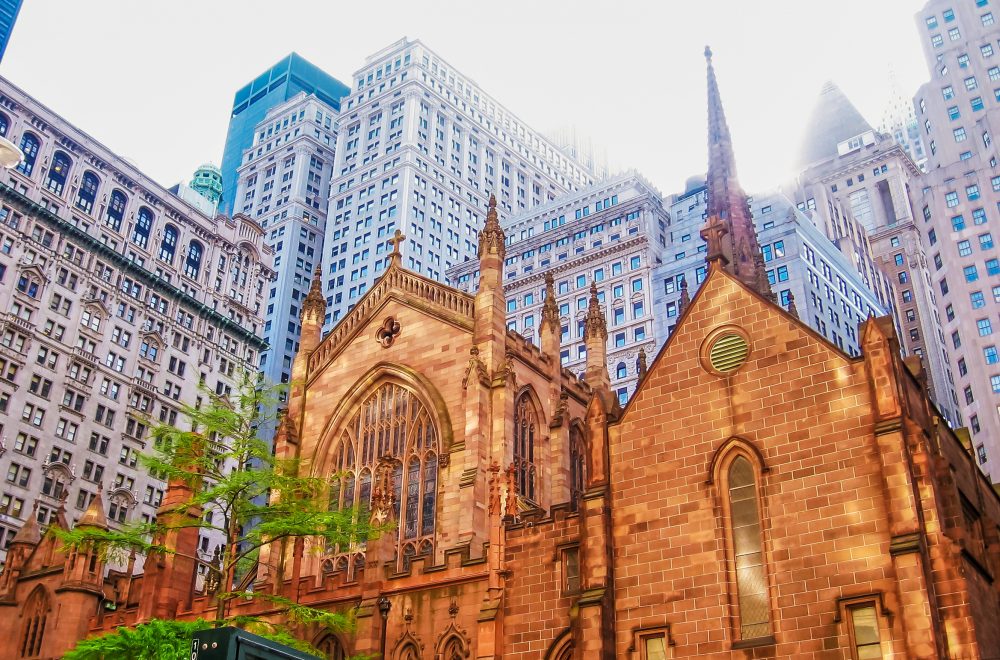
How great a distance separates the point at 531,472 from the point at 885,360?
19314mm

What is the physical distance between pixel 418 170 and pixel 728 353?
4494 inches

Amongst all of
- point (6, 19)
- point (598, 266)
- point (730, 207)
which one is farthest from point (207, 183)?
point (730, 207)

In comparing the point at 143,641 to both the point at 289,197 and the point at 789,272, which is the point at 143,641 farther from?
the point at 289,197

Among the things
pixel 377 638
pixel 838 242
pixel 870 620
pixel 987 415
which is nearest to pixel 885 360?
pixel 870 620

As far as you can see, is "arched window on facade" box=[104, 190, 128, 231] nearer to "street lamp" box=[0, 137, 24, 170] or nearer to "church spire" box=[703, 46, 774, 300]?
"church spire" box=[703, 46, 774, 300]

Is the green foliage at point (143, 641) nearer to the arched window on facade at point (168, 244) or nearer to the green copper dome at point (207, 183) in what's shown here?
the arched window on facade at point (168, 244)

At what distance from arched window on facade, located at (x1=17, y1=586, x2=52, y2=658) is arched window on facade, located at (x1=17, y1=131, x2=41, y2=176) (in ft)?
188

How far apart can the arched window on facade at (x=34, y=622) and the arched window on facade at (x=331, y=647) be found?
49.9 ft

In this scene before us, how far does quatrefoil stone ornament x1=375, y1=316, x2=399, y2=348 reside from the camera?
4766 centimetres

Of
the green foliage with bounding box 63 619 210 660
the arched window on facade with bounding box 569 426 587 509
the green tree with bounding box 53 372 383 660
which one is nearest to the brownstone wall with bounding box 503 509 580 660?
the green tree with bounding box 53 372 383 660

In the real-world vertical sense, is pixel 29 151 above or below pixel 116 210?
above

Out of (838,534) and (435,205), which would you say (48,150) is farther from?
(838,534)

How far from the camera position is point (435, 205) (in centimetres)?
14362

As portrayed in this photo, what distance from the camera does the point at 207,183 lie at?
13300 centimetres
